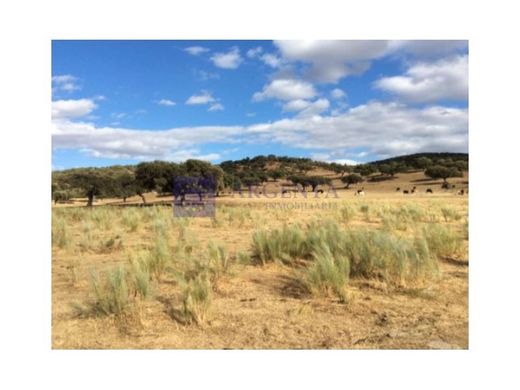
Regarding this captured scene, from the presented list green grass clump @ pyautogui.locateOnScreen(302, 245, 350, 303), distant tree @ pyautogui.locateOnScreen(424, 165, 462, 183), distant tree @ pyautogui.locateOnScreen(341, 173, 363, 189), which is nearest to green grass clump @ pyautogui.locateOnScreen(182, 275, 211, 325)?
green grass clump @ pyautogui.locateOnScreen(302, 245, 350, 303)

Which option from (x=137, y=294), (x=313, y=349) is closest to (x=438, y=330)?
(x=313, y=349)

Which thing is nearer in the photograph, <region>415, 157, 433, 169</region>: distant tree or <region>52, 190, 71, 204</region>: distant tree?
<region>52, 190, 71, 204</region>: distant tree

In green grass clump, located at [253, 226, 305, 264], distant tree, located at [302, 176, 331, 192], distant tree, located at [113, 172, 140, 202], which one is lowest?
green grass clump, located at [253, 226, 305, 264]

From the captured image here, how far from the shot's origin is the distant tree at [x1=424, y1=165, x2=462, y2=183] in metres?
53.0

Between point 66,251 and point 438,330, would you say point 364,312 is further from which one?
point 66,251

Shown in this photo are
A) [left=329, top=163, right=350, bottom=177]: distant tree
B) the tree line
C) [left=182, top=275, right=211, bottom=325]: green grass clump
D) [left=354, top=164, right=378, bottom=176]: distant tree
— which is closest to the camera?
[left=182, top=275, right=211, bottom=325]: green grass clump

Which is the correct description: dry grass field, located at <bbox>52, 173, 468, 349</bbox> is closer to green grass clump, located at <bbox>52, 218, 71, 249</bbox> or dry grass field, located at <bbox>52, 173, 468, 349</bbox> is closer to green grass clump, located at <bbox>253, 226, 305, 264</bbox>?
green grass clump, located at <bbox>253, 226, 305, 264</bbox>

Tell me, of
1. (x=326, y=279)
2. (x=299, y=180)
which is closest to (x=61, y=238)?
(x=326, y=279)

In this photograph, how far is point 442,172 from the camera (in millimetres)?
53219

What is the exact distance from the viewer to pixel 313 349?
398 centimetres

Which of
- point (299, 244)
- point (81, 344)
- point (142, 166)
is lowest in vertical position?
point (81, 344)

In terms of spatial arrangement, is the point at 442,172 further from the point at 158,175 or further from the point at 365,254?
the point at 365,254

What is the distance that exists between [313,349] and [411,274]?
2462 mm

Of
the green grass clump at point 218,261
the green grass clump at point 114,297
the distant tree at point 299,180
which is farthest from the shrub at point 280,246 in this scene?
the distant tree at point 299,180
